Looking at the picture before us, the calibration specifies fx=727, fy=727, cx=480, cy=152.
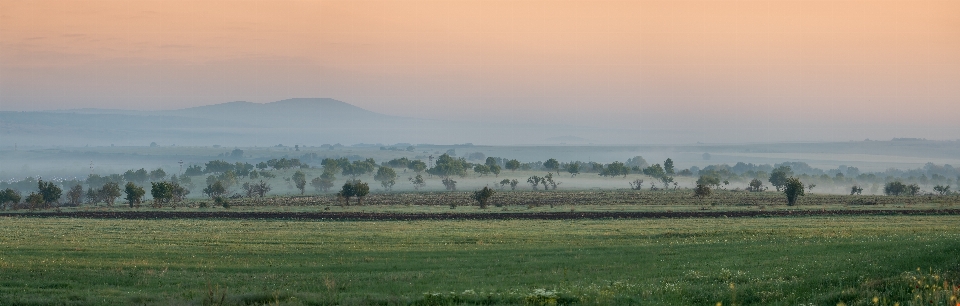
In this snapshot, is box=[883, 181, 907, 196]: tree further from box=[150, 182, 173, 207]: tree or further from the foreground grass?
box=[150, 182, 173, 207]: tree

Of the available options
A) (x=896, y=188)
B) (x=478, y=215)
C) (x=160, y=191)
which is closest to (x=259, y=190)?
(x=160, y=191)

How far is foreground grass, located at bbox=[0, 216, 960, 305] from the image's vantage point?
54.5 ft

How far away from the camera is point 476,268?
2558 cm

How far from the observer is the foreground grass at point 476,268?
54.5ft

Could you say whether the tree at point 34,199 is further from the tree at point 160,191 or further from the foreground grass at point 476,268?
the foreground grass at point 476,268

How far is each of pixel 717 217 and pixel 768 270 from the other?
136 ft

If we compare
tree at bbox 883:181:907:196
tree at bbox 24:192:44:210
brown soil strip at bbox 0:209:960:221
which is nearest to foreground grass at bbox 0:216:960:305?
brown soil strip at bbox 0:209:960:221

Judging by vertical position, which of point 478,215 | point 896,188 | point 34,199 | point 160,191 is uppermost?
point 160,191

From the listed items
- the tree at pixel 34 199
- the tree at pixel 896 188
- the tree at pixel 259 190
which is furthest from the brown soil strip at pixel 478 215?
the tree at pixel 896 188

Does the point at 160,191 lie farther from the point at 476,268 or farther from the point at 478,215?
the point at 476,268

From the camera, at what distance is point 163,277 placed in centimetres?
2256

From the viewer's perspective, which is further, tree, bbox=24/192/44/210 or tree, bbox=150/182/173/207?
tree, bbox=150/182/173/207

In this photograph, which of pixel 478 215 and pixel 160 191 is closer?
pixel 478 215

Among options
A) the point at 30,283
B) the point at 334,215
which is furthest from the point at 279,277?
the point at 334,215
